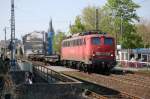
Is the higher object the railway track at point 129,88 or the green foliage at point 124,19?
the green foliage at point 124,19

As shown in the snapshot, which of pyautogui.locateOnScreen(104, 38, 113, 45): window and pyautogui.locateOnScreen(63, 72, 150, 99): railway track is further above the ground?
pyautogui.locateOnScreen(104, 38, 113, 45): window

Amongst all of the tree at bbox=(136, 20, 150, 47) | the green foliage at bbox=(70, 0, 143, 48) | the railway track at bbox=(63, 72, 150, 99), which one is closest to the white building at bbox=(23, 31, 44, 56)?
the green foliage at bbox=(70, 0, 143, 48)

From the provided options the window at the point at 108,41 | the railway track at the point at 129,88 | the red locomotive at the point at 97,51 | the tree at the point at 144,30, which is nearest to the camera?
the railway track at the point at 129,88

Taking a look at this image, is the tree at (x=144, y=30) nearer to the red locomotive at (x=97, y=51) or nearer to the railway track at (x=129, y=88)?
the red locomotive at (x=97, y=51)

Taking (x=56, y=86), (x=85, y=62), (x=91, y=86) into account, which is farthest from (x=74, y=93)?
(x=85, y=62)

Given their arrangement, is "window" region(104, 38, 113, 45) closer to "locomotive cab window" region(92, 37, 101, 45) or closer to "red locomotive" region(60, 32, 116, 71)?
"red locomotive" region(60, 32, 116, 71)

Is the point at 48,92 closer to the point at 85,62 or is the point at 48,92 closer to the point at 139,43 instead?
the point at 85,62

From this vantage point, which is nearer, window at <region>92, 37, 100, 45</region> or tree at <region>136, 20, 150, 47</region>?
window at <region>92, 37, 100, 45</region>

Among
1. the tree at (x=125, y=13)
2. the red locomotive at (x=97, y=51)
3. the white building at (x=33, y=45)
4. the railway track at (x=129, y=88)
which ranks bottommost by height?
the railway track at (x=129, y=88)

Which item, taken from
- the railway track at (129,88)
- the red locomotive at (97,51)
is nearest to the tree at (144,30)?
the red locomotive at (97,51)

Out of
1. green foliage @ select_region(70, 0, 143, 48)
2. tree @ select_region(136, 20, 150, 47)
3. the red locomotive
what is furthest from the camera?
tree @ select_region(136, 20, 150, 47)

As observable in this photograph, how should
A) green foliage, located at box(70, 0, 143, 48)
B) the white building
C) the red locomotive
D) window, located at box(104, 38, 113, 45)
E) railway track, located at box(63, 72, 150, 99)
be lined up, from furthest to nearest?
the white building < green foliage, located at box(70, 0, 143, 48) < window, located at box(104, 38, 113, 45) < the red locomotive < railway track, located at box(63, 72, 150, 99)

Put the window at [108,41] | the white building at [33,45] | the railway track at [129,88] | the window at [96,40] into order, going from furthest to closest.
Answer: the white building at [33,45]
the window at [108,41]
the window at [96,40]
the railway track at [129,88]

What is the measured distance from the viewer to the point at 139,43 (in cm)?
7144
